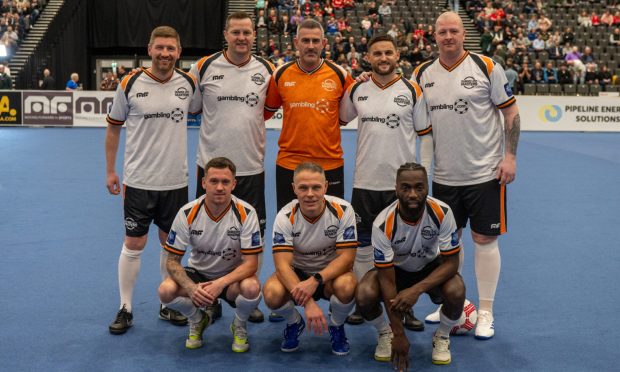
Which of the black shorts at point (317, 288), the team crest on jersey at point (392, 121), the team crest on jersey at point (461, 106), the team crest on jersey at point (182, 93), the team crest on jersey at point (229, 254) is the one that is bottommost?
the black shorts at point (317, 288)

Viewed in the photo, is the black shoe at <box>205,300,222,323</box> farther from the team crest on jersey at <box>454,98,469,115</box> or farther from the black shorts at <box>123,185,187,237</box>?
the team crest on jersey at <box>454,98,469,115</box>

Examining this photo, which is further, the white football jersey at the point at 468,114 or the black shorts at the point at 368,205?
the black shorts at the point at 368,205

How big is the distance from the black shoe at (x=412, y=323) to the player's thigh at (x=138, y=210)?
192cm

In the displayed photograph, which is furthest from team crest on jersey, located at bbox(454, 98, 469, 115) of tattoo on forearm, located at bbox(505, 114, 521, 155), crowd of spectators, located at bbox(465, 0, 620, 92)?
crowd of spectators, located at bbox(465, 0, 620, 92)

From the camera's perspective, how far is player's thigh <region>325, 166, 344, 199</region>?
4941 millimetres

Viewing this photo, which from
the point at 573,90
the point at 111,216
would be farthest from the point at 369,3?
the point at 111,216

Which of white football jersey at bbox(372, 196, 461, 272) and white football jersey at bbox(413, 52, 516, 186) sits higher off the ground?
white football jersey at bbox(413, 52, 516, 186)

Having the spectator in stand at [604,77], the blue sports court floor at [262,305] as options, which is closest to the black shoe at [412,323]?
the blue sports court floor at [262,305]

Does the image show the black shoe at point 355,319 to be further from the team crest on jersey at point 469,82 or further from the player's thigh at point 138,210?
the team crest on jersey at point 469,82

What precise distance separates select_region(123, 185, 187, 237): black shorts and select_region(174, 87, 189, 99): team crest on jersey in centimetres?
65

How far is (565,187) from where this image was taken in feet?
34.4

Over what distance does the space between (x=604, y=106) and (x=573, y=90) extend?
1.93 metres

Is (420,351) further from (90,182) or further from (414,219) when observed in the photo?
(90,182)

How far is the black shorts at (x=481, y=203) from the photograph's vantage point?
4.68m
